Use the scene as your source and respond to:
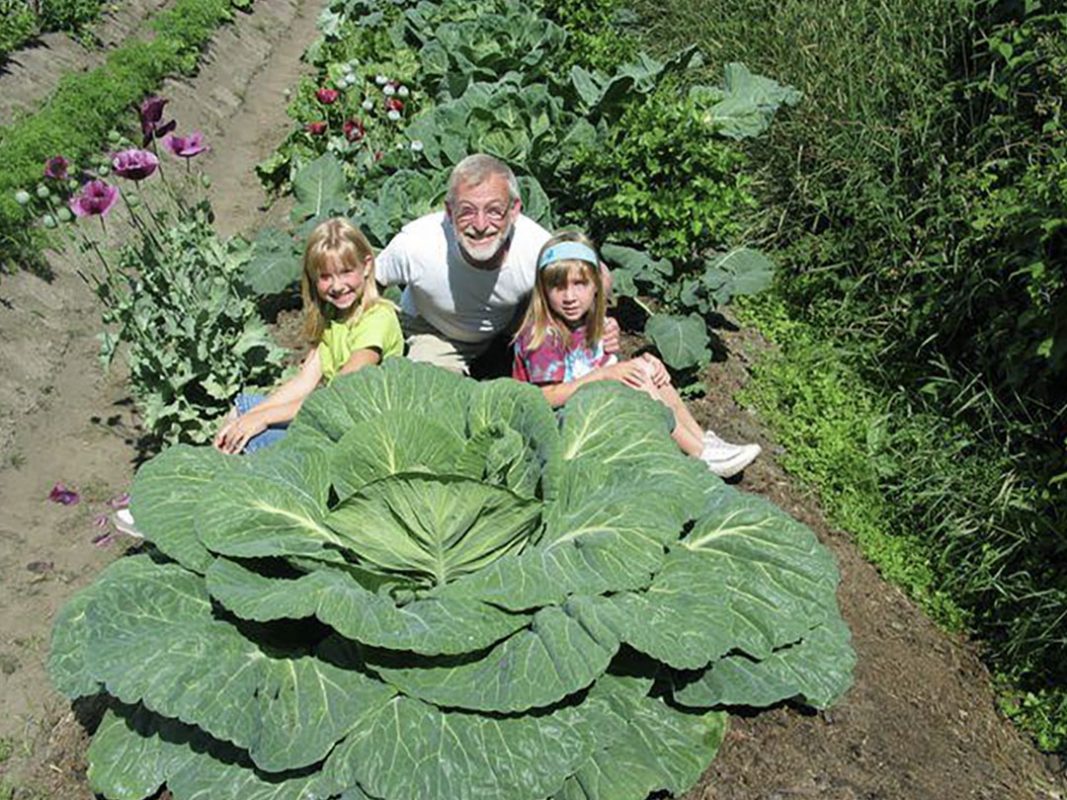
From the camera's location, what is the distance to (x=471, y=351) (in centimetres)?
446

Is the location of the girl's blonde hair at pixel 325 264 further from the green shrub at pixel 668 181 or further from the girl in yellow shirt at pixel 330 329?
the green shrub at pixel 668 181

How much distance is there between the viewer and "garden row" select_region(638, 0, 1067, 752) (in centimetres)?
390

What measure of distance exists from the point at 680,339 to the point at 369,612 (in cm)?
248

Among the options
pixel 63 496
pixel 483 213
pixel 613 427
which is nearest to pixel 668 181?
pixel 483 213

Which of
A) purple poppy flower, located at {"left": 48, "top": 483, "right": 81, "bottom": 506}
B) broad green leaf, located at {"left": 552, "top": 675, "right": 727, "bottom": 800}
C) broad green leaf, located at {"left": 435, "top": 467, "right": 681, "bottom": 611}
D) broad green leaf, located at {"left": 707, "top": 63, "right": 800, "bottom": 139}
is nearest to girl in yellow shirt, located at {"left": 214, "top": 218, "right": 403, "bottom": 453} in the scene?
purple poppy flower, located at {"left": 48, "top": 483, "right": 81, "bottom": 506}

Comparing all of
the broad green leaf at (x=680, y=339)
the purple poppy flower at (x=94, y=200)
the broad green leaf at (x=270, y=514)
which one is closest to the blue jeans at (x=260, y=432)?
the broad green leaf at (x=270, y=514)

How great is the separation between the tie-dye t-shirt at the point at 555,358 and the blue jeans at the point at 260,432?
3.07 feet

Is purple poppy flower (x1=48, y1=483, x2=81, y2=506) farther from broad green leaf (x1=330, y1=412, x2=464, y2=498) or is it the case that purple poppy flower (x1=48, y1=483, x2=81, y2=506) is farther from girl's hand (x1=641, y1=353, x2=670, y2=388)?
girl's hand (x1=641, y1=353, x2=670, y2=388)

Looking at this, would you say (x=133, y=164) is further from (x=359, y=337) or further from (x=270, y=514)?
(x=270, y=514)

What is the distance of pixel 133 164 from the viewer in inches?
139

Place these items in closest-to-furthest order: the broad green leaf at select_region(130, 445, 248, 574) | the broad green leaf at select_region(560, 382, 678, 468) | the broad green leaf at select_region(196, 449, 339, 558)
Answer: the broad green leaf at select_region(196, 449, 339, 558) < the broad green leaf at select_region(130, 445, 248, 574) < the broad green leaf at select_region(560, 382, 678, 468)

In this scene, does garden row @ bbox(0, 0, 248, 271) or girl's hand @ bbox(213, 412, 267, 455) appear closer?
girl's hand @ bbox(213, 412, 267, 455)

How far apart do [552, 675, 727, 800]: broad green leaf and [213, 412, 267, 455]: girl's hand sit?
1709 millimetres

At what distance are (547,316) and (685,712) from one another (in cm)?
164
